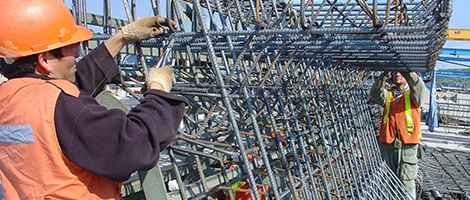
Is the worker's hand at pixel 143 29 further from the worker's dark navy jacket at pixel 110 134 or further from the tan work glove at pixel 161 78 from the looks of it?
the worker's dark navy jacket at pixel 110 134

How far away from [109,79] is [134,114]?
3.12ft

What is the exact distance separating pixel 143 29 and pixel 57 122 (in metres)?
1.06

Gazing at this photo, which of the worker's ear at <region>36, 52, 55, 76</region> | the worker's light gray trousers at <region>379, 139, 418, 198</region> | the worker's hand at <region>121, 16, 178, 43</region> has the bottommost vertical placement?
the worker's light gray trousers at <region>379, 139, 418, 198</region>

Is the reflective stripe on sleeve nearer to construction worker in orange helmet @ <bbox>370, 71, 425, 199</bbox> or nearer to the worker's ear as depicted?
the worker's ear

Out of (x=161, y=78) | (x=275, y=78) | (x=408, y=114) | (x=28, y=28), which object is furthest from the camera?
(x=408, y=114)

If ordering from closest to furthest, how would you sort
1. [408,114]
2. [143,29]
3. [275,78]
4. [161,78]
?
[161,78], [143,29], [275,78], [408,114]


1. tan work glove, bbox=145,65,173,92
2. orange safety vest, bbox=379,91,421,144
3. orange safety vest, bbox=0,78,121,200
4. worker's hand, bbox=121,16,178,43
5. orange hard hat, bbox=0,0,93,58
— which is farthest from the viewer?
orange safety vest, bbox=379,91,421,144

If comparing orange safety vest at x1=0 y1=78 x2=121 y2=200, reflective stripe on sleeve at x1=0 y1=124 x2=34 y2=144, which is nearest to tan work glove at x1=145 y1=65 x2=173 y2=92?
orange safety vest at x1=0 y1=78 x2=121 y2=200

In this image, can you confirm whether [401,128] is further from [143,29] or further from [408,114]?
[143,29]

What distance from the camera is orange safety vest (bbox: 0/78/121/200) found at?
5.11 ft

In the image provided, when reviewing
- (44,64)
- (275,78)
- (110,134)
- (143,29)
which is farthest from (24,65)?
(275,78)

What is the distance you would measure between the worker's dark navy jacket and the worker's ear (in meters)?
0.05

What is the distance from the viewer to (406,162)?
5.63 m

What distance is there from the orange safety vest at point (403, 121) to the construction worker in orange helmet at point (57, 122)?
184 inches
